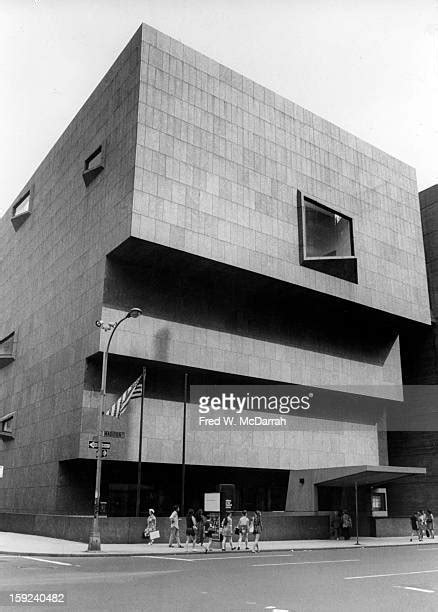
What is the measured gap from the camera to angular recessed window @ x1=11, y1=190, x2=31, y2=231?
57844 millimetres

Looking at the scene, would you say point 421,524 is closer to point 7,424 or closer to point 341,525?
point 341,525


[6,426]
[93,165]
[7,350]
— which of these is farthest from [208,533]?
[7,350]

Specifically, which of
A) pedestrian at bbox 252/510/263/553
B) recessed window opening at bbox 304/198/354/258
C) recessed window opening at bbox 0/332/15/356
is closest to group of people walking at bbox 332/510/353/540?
pedestrian at bbox 252/510/263/553

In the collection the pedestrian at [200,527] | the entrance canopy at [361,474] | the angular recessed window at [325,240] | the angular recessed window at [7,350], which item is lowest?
the pedestrian at [200,527]

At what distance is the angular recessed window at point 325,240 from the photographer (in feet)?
149

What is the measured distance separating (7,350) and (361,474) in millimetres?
34535

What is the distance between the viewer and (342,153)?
166 feet

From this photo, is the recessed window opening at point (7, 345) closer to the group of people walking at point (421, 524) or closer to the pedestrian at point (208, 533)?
the pedestrian at point (208, 533)

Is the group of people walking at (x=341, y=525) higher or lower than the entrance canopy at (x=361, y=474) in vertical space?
lower

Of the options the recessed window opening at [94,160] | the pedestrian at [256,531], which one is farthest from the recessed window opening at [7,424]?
the pedestrian at [256,531]

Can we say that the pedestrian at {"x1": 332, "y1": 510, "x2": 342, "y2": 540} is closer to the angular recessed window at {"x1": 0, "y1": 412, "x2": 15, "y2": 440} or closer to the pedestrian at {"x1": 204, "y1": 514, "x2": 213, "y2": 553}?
the pedestrian at {"x1": 204, "y1": 514, "x2": 213, "y2": 553}

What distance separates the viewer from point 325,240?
1964 inches

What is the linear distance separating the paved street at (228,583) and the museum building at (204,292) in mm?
16075

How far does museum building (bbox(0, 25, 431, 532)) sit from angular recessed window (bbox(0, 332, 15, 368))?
27 centimetres
